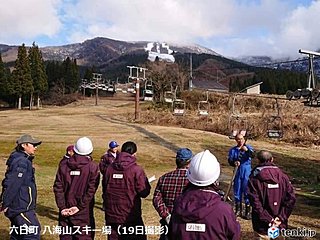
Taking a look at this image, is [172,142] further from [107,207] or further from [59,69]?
[59,69]

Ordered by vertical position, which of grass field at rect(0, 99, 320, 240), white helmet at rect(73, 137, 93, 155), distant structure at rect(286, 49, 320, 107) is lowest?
grass field at rect(0, 99, 320, 240)

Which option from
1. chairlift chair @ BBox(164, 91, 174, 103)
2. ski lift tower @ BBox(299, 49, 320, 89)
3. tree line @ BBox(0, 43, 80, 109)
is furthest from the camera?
tree line @ BBox(0, 43, 80, 109)

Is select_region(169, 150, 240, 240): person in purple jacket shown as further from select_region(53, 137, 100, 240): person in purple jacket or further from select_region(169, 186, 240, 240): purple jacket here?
select_region(53, 137, 100, 240): person in purple jacket

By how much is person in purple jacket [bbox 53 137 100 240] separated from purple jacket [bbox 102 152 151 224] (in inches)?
12.6

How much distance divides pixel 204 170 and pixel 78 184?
290 cm

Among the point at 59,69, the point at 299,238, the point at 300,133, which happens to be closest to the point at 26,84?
the point at 59,69

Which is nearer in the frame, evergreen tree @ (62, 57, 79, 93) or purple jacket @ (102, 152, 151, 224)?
purple jacket @ (102, 152, 151, 224)

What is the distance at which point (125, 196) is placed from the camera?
5.33 meters

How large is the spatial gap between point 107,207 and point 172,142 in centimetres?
2221

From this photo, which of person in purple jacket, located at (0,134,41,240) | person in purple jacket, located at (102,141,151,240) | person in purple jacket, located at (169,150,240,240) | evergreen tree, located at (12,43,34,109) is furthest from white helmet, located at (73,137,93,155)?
evergreen tree, located at (12,43,34,109)

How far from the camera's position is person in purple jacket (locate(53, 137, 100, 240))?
5578 mm

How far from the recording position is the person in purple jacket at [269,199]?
5355mm

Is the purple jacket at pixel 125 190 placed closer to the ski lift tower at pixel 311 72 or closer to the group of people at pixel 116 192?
the group of people at pixel 116 192

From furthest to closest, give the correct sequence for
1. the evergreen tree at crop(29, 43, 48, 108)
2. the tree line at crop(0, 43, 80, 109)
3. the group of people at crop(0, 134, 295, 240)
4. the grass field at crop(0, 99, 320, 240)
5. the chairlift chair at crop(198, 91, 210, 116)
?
the evergreen tree at crop(29, 43, 48, 108), the tree line at crop(0, 43, 80, 109), the chairlift chair at crop(198, 91, 210, 116), the grass field at crop(0, 99, 320, 240), the group of people at crop(0, 134, 295, 240)
